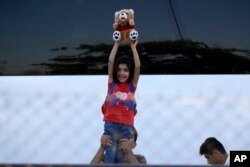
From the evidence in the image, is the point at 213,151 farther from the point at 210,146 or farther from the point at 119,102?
the point at 119,102

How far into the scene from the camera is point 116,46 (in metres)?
4.02

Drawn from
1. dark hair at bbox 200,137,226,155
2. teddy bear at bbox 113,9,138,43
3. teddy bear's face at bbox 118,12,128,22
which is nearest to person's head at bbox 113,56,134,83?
teddy bear at bbox 113,9,138,43

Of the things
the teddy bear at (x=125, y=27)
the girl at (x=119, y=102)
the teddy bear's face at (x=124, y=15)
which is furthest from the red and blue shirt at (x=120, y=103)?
the teddy bear's face at (x=124, y=15)

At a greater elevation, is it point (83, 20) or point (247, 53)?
point (83, 20)

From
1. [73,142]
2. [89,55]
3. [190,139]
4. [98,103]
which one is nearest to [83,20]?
[89,55]

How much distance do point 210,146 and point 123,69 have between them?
827 mm

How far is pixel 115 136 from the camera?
12.9 feet

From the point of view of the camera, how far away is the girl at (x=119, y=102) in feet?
12.8

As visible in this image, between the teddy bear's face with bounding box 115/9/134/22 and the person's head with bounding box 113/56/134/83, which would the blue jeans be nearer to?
the person's head with bounding box 113/56/134/83

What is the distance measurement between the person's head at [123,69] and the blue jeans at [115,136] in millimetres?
326

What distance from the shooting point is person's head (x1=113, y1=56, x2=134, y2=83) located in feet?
13.0

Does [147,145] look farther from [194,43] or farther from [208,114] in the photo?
[194,43]

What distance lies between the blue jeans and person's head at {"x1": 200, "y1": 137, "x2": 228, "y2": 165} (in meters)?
0.54

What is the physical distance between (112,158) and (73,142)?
319 mm
